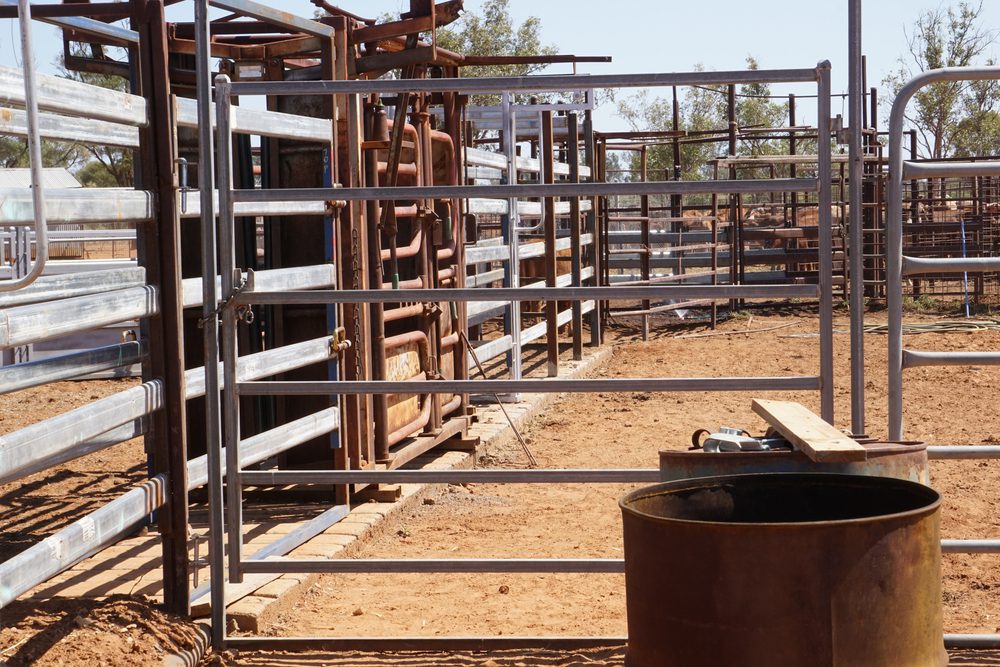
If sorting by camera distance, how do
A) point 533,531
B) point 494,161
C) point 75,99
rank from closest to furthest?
point 75,99
point 533,531
point 494,161

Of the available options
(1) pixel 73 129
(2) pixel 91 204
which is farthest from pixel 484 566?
(1) pixel 73 129

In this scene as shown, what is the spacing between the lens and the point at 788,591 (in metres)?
2.55

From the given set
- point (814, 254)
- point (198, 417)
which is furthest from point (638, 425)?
point (814, 254)

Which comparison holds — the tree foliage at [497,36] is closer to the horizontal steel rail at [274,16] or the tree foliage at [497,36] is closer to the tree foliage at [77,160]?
the tree foliage at [77,160]

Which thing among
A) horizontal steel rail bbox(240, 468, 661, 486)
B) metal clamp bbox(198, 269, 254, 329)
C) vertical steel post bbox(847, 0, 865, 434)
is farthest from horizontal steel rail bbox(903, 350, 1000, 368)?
metal clamp bbox(198, 269, 254, 329)

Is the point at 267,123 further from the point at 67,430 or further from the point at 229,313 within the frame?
the point at 67,430

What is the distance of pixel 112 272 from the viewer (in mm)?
4098

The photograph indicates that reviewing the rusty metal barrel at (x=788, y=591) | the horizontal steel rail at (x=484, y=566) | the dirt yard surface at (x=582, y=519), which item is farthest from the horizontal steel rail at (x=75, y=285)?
the rusty metal barrel at (x=788, y=591)

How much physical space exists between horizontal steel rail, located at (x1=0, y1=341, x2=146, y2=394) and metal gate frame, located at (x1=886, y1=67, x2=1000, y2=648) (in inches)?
103

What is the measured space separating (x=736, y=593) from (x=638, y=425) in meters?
6.95

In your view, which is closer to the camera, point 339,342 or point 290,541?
point 290,541

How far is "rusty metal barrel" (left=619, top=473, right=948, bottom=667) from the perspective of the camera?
255cm

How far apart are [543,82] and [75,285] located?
5.57 ft

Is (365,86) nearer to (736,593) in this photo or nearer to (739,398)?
(736,593)
